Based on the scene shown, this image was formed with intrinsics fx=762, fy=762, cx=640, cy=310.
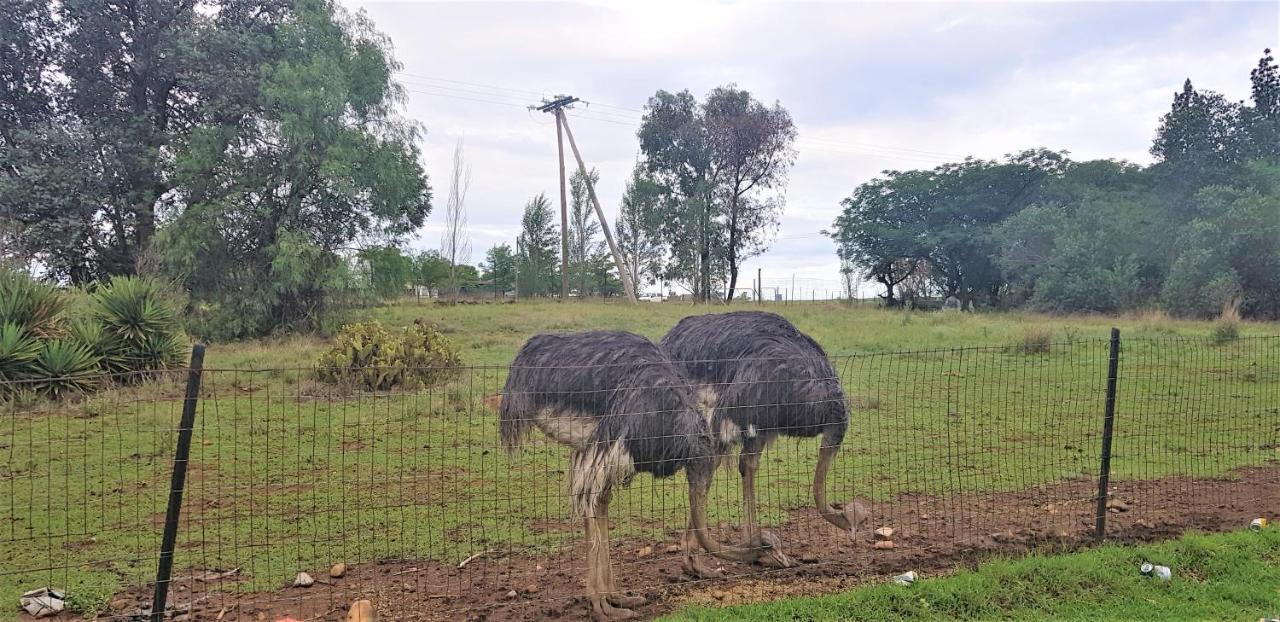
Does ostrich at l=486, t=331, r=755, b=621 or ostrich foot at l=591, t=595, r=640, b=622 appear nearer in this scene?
ostrich at l=486, t=331, r=755, b=621

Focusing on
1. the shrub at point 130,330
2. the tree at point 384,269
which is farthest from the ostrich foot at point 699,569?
the tree at point 384,269

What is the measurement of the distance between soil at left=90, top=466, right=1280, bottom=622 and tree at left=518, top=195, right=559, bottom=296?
40.3m

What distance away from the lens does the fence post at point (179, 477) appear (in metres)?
3.46

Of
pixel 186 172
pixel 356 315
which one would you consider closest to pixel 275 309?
pixel 356 315

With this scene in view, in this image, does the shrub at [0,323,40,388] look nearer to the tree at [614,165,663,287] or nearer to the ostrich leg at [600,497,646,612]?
the ostrich leg at [600,497,646,612]

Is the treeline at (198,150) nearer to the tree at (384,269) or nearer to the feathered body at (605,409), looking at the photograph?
the tree at (384,269)

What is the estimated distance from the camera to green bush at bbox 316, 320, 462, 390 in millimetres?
11641

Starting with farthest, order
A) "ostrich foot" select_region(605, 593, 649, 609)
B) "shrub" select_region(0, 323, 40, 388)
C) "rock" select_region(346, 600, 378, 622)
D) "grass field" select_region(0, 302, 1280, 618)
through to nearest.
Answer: "shrub" select_region(0, 323, 40, 388) → "grass field" select_region(0, 302, 1280, 618) → "ostrich foot" select_region(605, 593, 649, 609) → "rock" select_region(346, 600, 378, 622)

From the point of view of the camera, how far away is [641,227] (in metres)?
42.9

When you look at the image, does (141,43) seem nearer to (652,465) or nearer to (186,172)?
(186,172)

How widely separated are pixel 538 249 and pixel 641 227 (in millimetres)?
7171

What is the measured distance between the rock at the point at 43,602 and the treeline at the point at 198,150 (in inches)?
589

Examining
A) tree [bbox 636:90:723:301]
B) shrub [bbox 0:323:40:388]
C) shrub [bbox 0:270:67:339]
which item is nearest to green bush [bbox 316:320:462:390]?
shrub [bbox 0:323:40:388]

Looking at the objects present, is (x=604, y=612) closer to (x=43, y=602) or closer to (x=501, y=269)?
(x=43, y=602)
